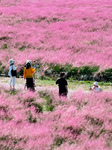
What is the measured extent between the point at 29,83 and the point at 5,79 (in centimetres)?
395

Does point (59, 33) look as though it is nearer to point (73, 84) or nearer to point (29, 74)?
point (73, 84)

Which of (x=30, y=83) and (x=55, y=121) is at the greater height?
(x=30, y=83)

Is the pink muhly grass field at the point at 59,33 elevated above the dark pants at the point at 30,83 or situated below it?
above

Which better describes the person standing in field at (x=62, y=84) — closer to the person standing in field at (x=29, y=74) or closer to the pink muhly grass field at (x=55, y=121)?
the pink muhly grass field at (x=55, y=121)

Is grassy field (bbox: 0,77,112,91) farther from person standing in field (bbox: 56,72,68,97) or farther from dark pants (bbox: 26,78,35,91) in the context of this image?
person standing in field (bbox: 56,72,68,97)

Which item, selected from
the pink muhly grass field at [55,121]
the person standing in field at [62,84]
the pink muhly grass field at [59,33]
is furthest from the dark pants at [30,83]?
the pink muhly grass field at [59,33]

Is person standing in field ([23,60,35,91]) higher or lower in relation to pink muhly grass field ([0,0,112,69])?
lower

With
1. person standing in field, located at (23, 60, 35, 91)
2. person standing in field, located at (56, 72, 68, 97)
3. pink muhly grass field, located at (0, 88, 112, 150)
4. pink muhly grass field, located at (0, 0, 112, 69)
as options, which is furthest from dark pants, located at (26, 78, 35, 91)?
pink muhly grass field, located at (0, 0, 112, 69)

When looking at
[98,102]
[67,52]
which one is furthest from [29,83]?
[67,52]

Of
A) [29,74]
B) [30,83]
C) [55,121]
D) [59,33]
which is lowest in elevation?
[55,121]

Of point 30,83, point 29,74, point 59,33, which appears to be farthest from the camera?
point 59,33

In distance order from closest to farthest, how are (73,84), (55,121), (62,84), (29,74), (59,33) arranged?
(55,121) → (62,84) → (29,74) → (73,84) → (59,33)

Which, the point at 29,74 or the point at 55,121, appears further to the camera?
the point at 29,74

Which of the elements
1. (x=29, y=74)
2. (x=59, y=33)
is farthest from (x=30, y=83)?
(x=59, y=33)
